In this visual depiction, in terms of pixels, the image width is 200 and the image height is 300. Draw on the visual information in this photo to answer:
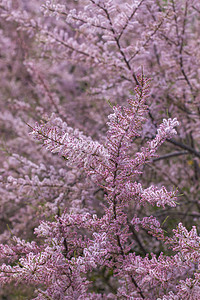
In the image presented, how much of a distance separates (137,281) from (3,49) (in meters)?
5.20

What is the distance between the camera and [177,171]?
3.69 meters

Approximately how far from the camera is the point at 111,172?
1321 mm

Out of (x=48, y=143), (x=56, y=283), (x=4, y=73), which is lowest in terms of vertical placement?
(x=56, y=283)

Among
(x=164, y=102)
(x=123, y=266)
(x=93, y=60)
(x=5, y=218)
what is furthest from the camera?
(x=5, y=218)

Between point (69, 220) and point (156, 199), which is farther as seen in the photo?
point (69, 220)

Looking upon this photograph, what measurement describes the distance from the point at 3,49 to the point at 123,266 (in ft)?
17.0

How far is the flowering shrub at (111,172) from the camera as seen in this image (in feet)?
4.17

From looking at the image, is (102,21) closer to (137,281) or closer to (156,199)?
(156,199)

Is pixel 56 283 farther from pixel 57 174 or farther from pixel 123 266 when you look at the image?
pixel 57 174

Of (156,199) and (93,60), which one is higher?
(93,60)

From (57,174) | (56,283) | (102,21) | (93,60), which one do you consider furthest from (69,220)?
(93,60)

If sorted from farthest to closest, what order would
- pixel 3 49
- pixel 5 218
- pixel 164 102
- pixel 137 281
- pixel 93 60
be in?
pixel 3 49 → pixel 5 218 → pixel 164 102 → pixel 93 60 → pixel 137 281

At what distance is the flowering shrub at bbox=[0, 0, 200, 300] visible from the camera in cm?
127

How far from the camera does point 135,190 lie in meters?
1.32
